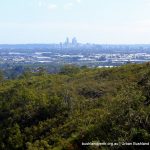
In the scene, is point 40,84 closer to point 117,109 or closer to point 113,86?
point 113,86

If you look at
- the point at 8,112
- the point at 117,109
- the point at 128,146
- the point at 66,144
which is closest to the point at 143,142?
the point at 128,146

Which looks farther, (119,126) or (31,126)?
(31,126)

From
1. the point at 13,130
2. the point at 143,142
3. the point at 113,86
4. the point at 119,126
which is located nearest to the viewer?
the point at 143,142

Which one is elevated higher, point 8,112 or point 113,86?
point 113,86

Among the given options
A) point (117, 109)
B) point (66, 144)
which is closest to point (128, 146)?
point (117, 109)

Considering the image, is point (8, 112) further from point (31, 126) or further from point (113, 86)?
point (113, 86)

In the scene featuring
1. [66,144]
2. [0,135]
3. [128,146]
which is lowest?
[0,135]

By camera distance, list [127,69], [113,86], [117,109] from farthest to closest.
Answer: [127,69], [113,86], [117,109]
